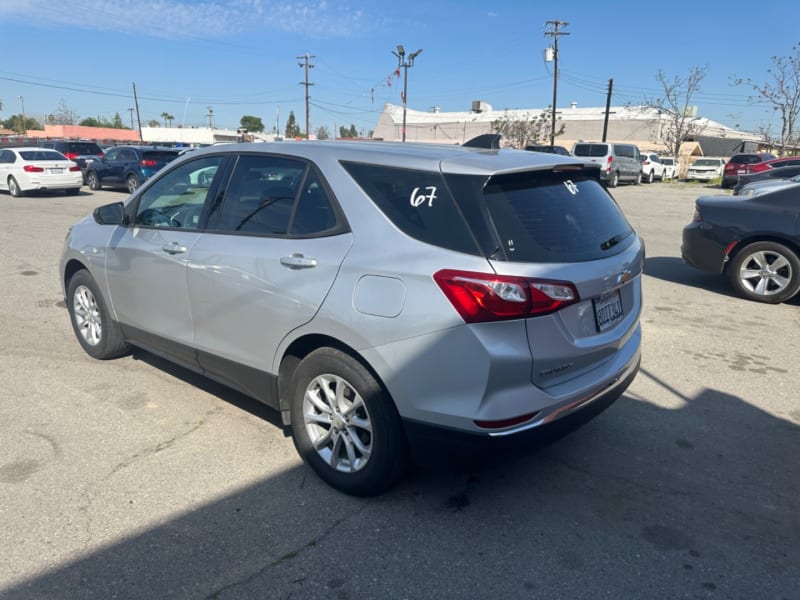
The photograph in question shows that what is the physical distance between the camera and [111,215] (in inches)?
180

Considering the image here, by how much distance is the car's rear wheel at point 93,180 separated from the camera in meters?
21.3

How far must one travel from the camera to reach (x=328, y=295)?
118 inches

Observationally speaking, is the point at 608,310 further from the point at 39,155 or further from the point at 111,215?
the point at 39,155

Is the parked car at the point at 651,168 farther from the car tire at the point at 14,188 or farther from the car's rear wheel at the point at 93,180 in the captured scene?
the car tire at the point at 14,188

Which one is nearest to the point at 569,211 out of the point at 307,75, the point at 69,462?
the point at 69,462

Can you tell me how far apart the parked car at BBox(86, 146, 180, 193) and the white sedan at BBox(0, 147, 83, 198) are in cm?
145

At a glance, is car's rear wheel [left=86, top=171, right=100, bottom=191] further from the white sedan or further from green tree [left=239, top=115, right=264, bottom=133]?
green tree [left=239, top=115, right=264, bottom=133]

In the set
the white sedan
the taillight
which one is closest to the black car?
the taillight

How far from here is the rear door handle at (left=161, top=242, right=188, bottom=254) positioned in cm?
384

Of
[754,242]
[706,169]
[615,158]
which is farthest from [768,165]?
[754,242]

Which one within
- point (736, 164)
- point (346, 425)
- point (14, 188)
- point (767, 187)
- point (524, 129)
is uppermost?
point (524, 129)

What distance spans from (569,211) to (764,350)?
3.54 m

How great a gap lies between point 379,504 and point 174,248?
2.07 m

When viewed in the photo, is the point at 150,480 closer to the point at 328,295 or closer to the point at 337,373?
the point at 337,373
